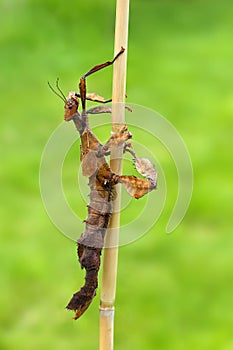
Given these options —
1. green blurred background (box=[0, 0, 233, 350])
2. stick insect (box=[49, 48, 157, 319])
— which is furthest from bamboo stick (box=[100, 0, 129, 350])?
green blurred background (box=[0, 0, 233, 350])

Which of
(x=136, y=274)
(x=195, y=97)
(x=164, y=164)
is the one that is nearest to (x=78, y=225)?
(x=136, y=274)

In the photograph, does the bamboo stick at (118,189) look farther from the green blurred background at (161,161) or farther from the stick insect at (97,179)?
the green blurred background at (161,161)

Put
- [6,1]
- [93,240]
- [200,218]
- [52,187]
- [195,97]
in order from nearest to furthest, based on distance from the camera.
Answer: [93,240] → [52,187] → [200,218] → [195,97] → [6,1]

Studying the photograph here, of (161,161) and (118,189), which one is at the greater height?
(161,161)

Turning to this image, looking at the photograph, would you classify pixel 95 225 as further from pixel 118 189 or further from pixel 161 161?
pixel 161 161

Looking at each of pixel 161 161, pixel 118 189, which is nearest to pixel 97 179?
pixel 118 189

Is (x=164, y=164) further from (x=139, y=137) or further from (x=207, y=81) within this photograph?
(x=207, y=81)

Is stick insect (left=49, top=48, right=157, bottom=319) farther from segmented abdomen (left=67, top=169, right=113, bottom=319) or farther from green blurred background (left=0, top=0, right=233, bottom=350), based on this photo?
green blurred background (left=0, top=0, right=233, bottom=350)
